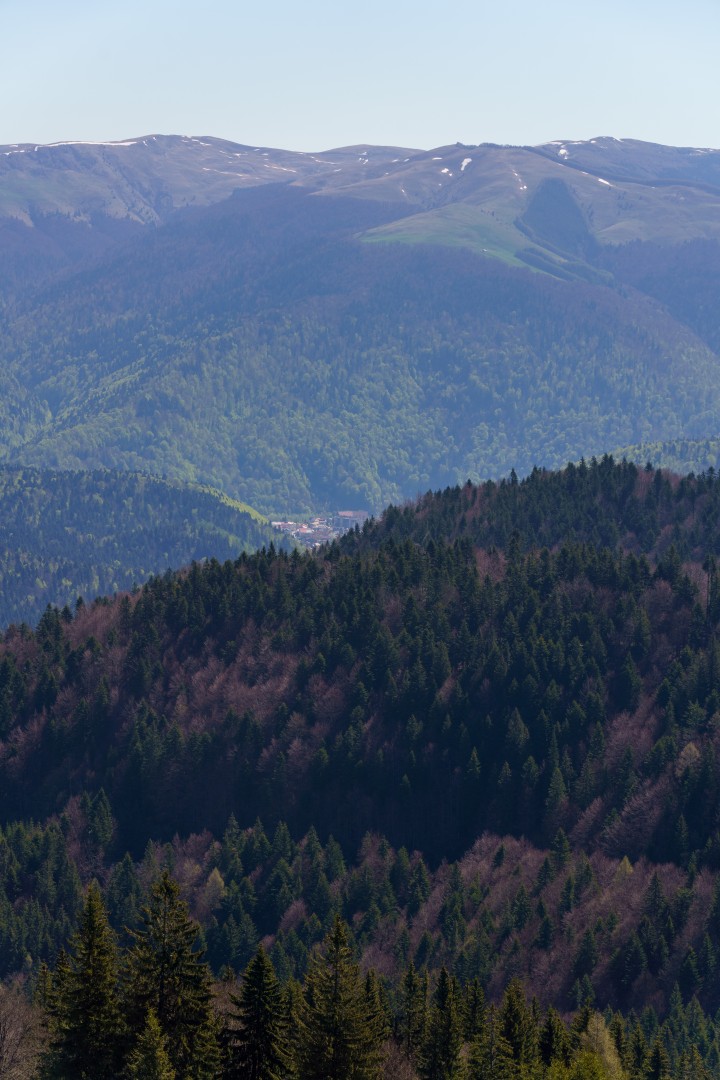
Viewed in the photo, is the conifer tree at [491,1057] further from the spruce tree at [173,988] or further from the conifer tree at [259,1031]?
the spruce tree at [173,988]

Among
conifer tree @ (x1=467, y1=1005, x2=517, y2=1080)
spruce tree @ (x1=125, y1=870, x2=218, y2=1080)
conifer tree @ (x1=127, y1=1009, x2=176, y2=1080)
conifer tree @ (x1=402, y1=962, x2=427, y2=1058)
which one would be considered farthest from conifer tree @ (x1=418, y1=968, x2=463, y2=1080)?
conifer tree @ (x1=127, y1=1009, x2=176, y2=1080)

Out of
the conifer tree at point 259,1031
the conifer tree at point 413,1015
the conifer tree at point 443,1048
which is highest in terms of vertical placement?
the conifer tree at point 259,1031

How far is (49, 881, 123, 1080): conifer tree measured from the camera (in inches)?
2717

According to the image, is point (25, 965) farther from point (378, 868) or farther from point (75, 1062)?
point (75, 1062)

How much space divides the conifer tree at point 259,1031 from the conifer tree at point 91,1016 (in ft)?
18.0

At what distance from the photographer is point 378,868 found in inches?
7200

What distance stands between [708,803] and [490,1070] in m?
103

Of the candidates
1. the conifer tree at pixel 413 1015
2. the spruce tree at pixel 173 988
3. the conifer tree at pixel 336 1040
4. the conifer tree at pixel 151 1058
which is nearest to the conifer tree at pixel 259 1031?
the spruce tree at pixel 173 988

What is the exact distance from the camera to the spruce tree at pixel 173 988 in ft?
225

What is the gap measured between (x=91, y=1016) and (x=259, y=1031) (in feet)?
25.1

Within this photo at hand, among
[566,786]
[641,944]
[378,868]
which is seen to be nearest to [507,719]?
[566,786]

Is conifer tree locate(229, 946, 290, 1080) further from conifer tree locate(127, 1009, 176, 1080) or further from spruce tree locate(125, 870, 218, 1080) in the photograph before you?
conifer tree locate(127, 1009, 176, 1080)

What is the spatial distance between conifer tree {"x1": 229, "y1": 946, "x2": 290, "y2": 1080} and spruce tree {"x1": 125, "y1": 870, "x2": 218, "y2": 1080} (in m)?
1.44

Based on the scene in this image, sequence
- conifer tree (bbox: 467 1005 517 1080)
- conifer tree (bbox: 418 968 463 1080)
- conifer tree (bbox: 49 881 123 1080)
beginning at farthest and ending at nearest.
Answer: conifer tree (bbox: 418 968 463 1080) < conifer tree (bbox: 467 1005 517 1080) < conifer tree (bbox: 49 881 123 1080)
